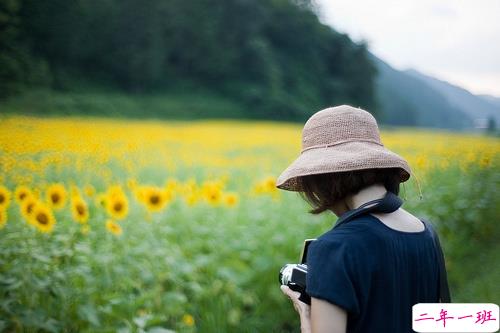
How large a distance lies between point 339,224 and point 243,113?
247cm

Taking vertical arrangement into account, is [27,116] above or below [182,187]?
above

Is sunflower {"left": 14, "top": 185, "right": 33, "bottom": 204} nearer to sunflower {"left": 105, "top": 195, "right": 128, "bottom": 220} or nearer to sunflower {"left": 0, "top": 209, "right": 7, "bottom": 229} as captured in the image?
sunflower {"left": 0, "top": 209, "right": 7, "bottom": 229}

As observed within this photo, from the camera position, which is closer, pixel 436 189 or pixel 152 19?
pixel 152 19

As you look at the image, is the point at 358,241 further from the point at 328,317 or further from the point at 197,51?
the point at 197,51

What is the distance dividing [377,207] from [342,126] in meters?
0.20

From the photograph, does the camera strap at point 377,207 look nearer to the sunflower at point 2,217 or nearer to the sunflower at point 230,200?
the sunflower at point 2,217

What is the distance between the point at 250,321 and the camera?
2.26m

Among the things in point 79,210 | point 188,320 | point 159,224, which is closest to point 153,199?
point 159,224

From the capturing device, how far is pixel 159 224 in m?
2.44

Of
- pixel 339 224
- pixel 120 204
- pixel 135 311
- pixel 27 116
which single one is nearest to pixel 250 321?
pixel 135 311

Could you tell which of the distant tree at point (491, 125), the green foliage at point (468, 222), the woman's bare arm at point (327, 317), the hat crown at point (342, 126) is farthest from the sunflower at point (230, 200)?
the woman's bare arm at point (327, 317)

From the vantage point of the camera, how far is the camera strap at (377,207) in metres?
0.93

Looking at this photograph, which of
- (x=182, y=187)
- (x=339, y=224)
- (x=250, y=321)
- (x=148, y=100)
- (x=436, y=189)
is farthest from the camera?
(x=436, y=189)

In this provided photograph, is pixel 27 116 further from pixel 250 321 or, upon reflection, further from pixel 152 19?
pixel 250 321
